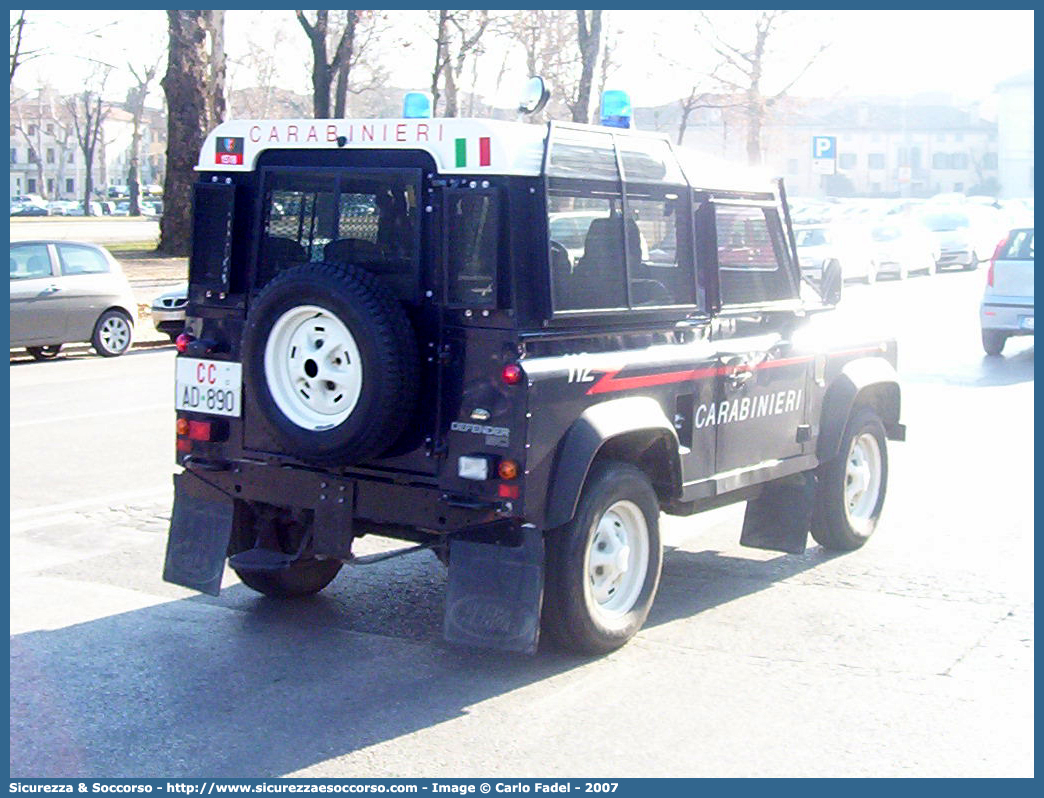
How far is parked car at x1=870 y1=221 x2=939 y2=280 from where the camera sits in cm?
3481

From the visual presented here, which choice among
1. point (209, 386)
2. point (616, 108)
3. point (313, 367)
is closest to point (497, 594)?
point (313, 367)

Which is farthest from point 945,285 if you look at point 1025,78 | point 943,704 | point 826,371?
point 1025,78

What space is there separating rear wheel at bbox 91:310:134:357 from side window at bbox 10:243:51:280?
104 cm

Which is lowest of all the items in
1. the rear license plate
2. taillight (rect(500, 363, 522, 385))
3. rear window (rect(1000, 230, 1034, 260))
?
the rear license plate

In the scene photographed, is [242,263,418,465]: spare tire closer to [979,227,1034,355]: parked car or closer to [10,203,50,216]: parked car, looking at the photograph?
[979,227,1034,355]: parked car

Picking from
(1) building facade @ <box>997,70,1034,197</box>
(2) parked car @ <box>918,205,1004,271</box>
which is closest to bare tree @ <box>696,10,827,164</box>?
(2) parked car @ <box>918,205,1004,271</box>

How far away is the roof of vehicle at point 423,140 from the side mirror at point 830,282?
4.24 ft

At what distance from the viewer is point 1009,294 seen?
1806cm

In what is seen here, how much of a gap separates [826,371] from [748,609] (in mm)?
1562

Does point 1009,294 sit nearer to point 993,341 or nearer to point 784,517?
point 993,341

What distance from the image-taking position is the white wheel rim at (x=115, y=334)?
1805 cm

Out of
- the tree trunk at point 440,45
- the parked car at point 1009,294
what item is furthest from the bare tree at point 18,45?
the parked car at point 1009,294
